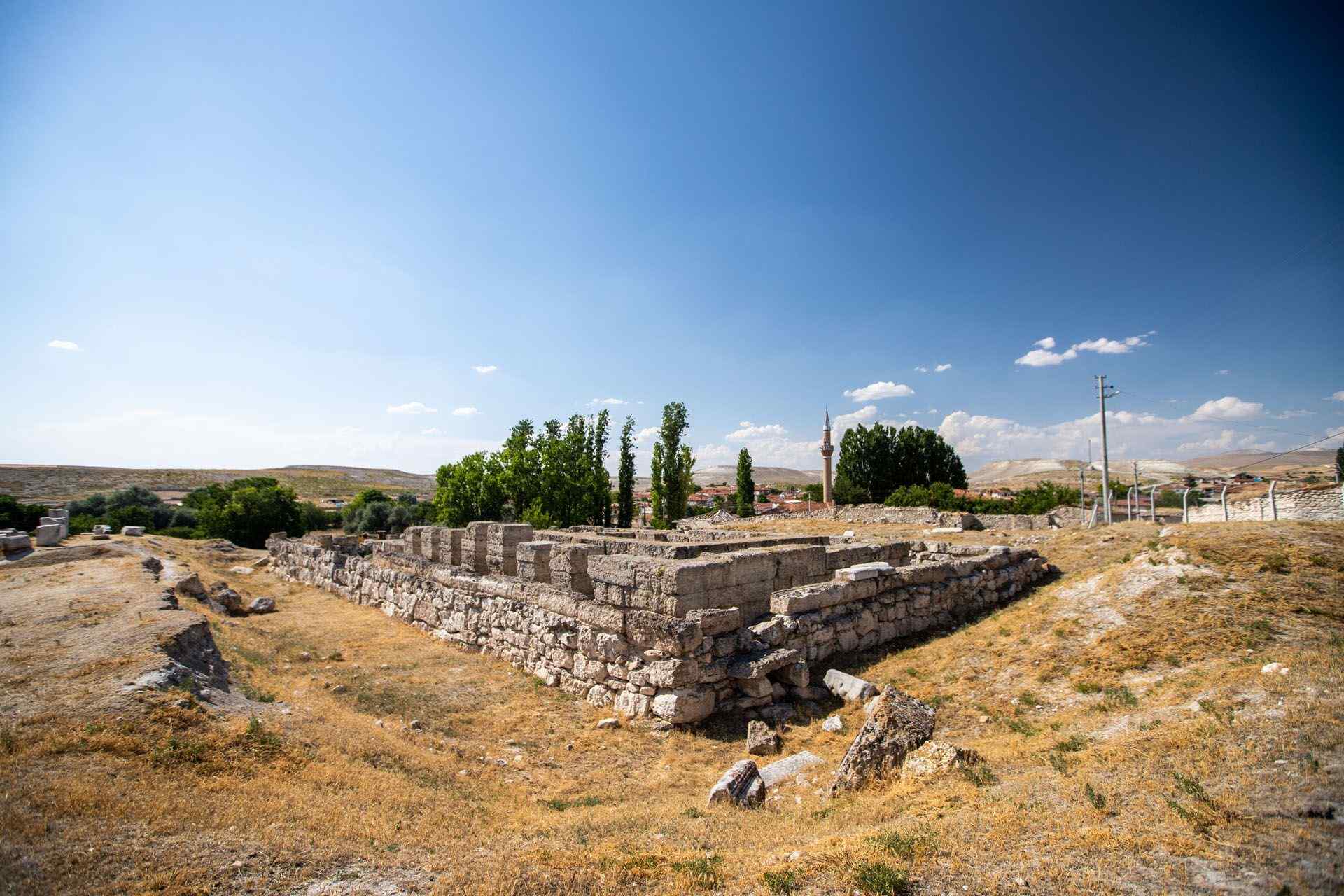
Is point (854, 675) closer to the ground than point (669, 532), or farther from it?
closer to the ground

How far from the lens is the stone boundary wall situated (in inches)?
625

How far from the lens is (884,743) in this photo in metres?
5.73

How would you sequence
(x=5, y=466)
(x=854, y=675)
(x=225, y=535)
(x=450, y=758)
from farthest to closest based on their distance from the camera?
(x=5, y=466), (x=225, y=535), (x=854, y=675), (x=450, y=758)

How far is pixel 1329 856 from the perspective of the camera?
9.52ft

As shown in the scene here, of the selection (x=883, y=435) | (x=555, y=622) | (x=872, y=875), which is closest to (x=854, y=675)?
(x=555, y=622)

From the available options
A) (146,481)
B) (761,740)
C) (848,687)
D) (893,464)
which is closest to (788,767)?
(761,740)

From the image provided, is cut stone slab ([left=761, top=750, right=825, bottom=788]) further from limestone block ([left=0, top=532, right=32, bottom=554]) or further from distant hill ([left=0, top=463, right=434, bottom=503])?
distant hill ([left=0, top=463, right=434, bottom=503])

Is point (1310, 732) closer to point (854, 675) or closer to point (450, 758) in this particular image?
point (854, 675)

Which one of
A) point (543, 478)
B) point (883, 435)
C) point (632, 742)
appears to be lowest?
point (632, 742)

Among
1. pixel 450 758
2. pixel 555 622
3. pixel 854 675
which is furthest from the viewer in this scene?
pixel 555 622

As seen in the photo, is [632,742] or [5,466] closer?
[632,742]

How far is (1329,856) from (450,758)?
729 cm


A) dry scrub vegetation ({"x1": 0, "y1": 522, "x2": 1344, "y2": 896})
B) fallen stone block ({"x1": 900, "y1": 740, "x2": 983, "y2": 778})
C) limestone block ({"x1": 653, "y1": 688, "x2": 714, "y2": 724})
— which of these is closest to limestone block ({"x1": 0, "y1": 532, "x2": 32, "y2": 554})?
dry scrub vegetation ({"x1": 0, "y1": 522, "x2": 1344, "y2": 896})

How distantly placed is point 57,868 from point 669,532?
14543 mm
